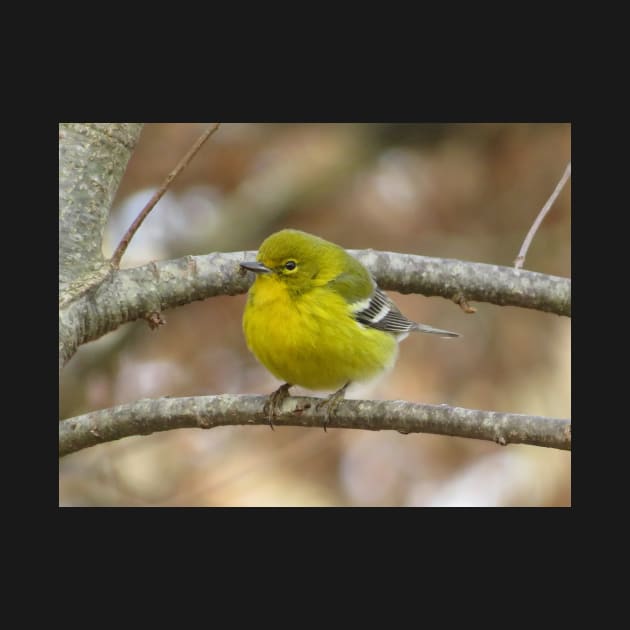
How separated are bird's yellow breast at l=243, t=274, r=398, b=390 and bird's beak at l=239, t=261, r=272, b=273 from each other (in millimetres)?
167

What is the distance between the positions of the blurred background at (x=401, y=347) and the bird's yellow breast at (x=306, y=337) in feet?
6.46

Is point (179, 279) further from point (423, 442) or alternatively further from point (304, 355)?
point (423, 442)

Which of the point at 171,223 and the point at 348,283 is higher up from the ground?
the point at 171,223

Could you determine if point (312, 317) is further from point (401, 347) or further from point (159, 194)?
point (401, 347)

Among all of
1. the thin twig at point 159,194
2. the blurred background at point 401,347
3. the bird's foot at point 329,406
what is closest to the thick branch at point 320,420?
the bird's foot at point 329,406

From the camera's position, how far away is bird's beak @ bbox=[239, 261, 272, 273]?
435cm

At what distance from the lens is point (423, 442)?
7.14 meters

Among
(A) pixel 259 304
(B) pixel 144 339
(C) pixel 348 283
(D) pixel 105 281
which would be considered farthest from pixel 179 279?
(B) pixel 144 339

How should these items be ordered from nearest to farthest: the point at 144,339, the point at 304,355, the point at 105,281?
the point at 105,281 < the point at 304,355 < the point at 144,339

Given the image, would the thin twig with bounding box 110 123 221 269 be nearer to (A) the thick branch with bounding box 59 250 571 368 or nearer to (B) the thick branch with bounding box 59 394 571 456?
(A) the thick branch with bounding box 59 250 571 368

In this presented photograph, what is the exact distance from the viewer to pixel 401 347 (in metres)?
7.04

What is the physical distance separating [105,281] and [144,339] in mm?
3283


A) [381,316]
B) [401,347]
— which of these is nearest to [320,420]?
[381,316]

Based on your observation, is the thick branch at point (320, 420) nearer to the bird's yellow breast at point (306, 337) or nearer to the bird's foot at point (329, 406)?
the bird's foot at point (329, 406)
